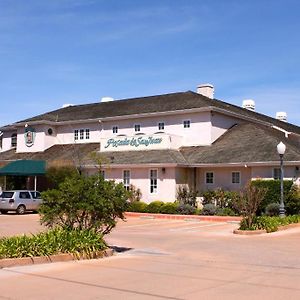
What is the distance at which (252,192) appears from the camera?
21812mm

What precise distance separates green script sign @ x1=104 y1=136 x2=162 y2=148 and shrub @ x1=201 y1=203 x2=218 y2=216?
6827mm

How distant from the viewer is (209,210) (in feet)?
100

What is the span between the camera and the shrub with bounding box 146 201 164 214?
3250 centimetres

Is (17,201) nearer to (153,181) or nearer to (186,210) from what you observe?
(153,181)

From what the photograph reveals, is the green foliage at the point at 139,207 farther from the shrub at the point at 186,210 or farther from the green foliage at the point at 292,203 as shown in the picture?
the green foliage at the point at 292,203

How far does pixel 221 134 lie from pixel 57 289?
95.2 feet

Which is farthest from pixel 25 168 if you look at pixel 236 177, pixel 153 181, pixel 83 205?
pixel 83 205

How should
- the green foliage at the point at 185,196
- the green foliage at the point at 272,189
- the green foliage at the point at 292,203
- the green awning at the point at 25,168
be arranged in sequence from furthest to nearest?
1. the green awning at the point at 25,168
2. the green foliage at the point at 185,196
3. the green foliage at the point at 272,189
4. the green foliage at the point at 292,203

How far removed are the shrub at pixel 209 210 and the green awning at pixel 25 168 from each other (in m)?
13.2

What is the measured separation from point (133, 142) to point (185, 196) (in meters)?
6.24

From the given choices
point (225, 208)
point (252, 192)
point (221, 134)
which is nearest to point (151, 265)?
point (252, 192)

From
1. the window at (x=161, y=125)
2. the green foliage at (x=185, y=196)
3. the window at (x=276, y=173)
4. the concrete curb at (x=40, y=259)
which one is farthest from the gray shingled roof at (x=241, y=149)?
the concrete curb at (x=40, y=259)

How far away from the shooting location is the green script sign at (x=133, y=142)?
36312mm

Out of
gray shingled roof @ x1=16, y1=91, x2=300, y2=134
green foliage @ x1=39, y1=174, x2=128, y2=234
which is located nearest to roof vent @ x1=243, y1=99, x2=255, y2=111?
gray shingled roof @ x1=16, y1=91, x2=300, y2=134
